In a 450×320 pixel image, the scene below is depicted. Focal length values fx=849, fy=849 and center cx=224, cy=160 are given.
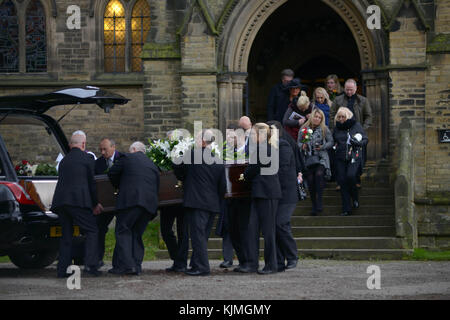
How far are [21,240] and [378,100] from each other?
31.6 feet

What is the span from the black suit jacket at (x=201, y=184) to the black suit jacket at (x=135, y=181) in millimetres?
383

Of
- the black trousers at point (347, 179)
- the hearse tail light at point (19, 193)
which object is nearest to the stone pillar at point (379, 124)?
the black trousers at point (347, 179)

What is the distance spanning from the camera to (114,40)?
21641 mm

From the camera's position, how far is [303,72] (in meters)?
22.8

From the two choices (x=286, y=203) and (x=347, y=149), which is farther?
(x=347, y=149)

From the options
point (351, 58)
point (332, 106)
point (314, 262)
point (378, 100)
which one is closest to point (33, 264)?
point (314, 262)

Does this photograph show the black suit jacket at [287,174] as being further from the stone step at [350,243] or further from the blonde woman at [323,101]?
the blonde woman at [323,101]

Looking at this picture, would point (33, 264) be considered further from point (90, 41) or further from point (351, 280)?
point (90, 41)

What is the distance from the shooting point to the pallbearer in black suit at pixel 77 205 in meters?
11.1

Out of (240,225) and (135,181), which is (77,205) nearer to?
(135,181)

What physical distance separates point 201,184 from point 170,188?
2.36 feet

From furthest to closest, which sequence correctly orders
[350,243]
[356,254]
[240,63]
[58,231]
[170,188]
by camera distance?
1. [240,63]
2. [350,243]
3. [356,254]
4. [170,188]
5. [58,231]

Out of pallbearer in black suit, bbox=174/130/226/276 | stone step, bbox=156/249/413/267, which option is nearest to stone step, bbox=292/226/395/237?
stone step, bbox=156/249/413/267

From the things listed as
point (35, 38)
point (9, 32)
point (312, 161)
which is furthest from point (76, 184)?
point (9, 32)
